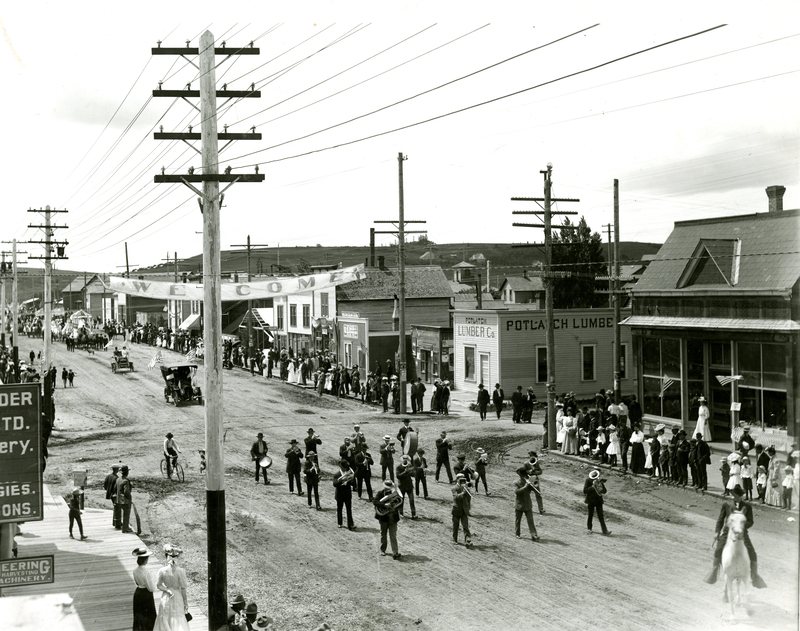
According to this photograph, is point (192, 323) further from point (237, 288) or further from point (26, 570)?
point (26, 570)

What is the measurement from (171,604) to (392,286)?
3873cm

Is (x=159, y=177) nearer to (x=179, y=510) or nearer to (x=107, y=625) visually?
(x=107, y=625)

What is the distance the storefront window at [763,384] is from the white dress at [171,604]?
1738 centimetres

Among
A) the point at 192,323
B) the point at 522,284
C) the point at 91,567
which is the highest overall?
the point at 522,284

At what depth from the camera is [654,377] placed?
1058 inches

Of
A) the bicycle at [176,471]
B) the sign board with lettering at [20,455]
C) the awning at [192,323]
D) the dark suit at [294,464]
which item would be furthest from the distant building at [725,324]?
the awning at [192,323]

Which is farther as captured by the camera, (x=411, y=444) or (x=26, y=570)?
(x=411, y=444)

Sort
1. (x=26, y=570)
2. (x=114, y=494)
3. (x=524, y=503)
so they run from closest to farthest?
(x=26, y=570) < (x=524, y=503) < (x=114, y=494)

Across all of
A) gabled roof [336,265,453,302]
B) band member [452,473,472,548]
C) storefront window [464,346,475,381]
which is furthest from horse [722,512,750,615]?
gabled roof [336,265,453,302]

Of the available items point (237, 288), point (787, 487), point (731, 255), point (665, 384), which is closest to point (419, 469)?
point (237, 288)

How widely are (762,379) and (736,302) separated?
2.32 m

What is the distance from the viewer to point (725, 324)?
75.9 ft

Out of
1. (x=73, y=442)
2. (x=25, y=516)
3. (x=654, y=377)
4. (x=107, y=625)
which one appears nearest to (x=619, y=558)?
(x=107, y=625)

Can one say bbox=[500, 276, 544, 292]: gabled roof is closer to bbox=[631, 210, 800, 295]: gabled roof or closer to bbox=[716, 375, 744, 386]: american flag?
bbox=[631, 210, 800, 295]: gabled roof
